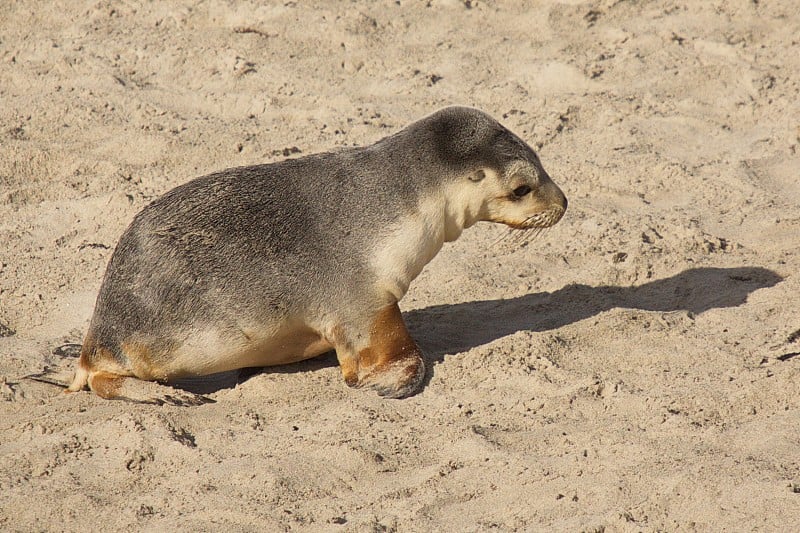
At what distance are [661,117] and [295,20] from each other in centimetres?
335

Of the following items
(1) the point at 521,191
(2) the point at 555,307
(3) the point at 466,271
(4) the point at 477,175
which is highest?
(4) the point at 477,175

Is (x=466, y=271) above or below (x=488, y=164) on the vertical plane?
below

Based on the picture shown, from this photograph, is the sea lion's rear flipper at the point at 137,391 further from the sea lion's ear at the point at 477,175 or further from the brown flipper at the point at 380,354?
the sea lion's ear at the point at 477,175

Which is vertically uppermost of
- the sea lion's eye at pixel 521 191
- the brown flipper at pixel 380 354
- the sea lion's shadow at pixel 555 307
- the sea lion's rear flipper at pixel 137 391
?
the sea lion's eye at pixel 521 191

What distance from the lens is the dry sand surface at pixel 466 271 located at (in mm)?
4797

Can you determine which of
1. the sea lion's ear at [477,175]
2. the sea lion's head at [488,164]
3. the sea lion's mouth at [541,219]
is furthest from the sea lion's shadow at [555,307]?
the sea lion's ear at [477,175]

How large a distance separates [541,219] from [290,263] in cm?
146

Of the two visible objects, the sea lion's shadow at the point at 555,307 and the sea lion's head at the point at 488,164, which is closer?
the sea lion's head at the point at 488,164

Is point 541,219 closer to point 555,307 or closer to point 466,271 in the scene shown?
point 555,307

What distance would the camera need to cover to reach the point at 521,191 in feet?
19.8

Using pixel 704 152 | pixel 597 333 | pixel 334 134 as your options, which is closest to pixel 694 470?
pixel 597 333

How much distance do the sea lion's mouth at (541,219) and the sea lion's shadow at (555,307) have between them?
1.99ft

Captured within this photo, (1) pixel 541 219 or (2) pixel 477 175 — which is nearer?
(2) pixel 477 175

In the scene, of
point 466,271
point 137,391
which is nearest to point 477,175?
point 466,271
